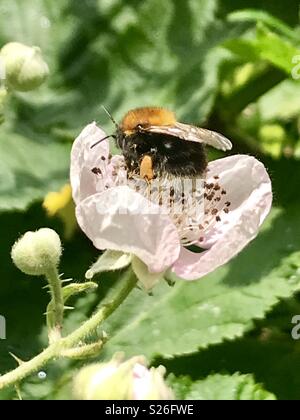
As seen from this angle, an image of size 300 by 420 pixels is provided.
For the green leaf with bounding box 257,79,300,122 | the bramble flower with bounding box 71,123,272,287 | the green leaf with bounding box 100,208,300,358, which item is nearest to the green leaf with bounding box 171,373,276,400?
the green leaf with bounding box 100,208,300,358

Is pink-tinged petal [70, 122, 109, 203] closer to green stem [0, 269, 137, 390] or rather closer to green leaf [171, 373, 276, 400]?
green stem [0, 269, 137, 390]

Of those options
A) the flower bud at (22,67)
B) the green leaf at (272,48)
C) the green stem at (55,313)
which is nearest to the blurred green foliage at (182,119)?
the green leaf at (272,48)

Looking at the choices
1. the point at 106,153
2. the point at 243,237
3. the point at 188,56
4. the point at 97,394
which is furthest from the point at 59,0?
the point at 97,394

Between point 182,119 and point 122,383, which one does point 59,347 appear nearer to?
point 122,383

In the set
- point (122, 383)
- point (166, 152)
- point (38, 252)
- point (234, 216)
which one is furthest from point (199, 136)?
point (122, 383)

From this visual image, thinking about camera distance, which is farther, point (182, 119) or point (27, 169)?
point (182, 119)

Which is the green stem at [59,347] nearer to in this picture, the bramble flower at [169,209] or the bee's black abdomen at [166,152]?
the bramble flower at [169,209]
